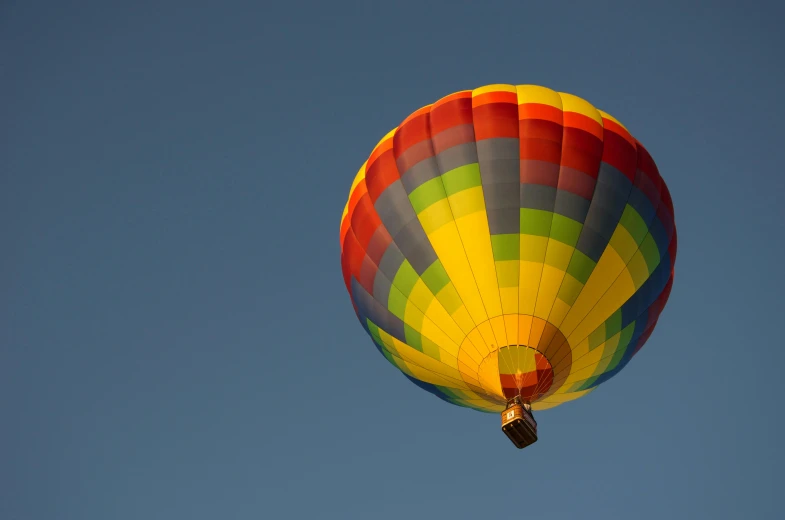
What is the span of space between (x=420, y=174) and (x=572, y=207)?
2.42m

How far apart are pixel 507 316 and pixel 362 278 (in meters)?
2.69

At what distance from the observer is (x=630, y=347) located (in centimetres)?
1777

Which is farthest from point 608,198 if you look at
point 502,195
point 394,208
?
point 394,208

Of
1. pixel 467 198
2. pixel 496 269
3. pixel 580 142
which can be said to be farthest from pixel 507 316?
pixel 580 142

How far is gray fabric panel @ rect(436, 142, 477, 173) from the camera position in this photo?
55.7 feet

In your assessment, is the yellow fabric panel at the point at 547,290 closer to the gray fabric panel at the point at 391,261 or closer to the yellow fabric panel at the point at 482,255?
the yellow fabric panel at the point at 482,255

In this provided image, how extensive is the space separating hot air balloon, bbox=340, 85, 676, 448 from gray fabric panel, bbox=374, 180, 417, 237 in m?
0.02

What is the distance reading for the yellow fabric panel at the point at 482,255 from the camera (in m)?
16.3

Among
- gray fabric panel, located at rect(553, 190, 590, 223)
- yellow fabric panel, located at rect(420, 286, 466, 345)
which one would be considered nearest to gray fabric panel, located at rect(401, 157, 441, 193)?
yellow fabric panel, located at rect(420, 286, 466, 345)

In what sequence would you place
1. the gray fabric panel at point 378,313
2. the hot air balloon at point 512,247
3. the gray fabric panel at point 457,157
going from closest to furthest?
the hot air balloon at point 512,247 < the gray fabric panel at point 457,157 < the gray fabric panel at point 378,313

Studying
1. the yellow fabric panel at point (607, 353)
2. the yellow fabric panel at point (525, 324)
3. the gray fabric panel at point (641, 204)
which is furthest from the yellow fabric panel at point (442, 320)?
the gray fabric panel at point (641, 204)

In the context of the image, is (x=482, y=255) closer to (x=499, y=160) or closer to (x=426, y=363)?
(x=499, y=160)

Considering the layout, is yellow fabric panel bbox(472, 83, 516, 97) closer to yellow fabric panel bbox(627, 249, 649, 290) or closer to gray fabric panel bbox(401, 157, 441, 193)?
gray fabric panel bbox(401, 157, 441, 193)

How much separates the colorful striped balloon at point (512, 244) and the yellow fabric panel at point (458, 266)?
0.8 inches
